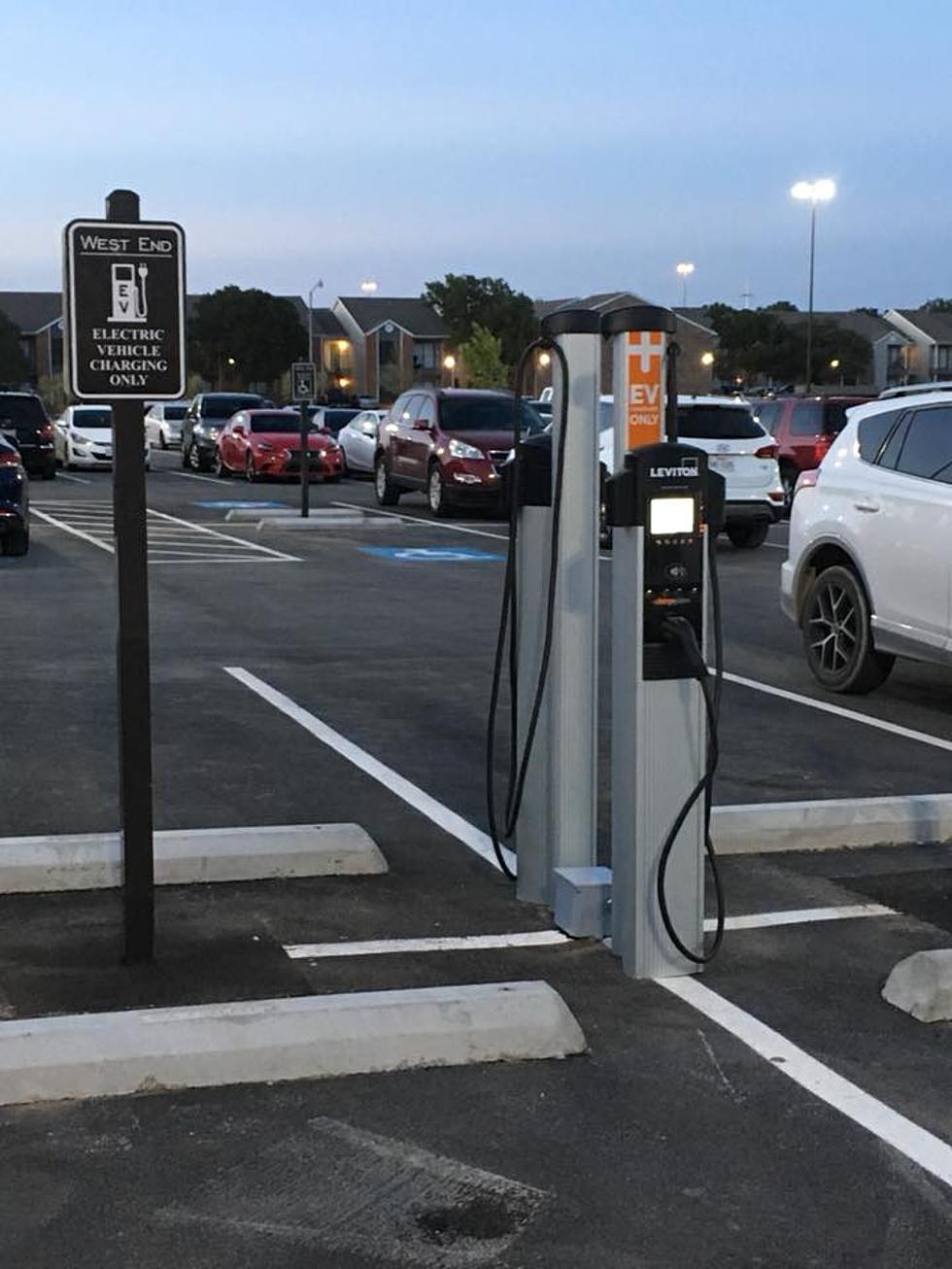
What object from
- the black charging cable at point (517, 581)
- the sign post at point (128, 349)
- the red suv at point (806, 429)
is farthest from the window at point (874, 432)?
the red suv at point (806, 429)

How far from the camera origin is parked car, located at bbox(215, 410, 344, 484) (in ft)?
106

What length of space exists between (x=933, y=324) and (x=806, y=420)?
3334 inches

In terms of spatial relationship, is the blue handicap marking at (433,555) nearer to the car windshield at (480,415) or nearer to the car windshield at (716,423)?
the car windshield at (716,423)

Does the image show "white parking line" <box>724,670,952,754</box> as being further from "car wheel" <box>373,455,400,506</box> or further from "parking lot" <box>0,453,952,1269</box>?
"car wheel" <box>373,455,400,506</box>

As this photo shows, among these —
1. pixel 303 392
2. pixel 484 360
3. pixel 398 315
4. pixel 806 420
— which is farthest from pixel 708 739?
pixel 398 315

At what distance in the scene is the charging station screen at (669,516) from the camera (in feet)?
15.1

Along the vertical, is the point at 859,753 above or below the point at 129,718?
below

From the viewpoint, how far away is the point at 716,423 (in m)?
19.1

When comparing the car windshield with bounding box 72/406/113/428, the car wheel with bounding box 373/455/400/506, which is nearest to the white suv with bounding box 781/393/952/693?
the car wheel with bounding box 373/455/400/506

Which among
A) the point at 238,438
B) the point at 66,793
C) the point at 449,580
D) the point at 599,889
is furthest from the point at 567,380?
the point at 238,438

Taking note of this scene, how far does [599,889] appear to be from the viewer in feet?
16.9

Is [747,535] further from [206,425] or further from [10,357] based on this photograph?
[10,357]

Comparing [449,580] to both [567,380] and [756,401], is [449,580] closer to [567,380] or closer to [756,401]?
[567,380]

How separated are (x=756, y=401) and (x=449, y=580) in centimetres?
1398
